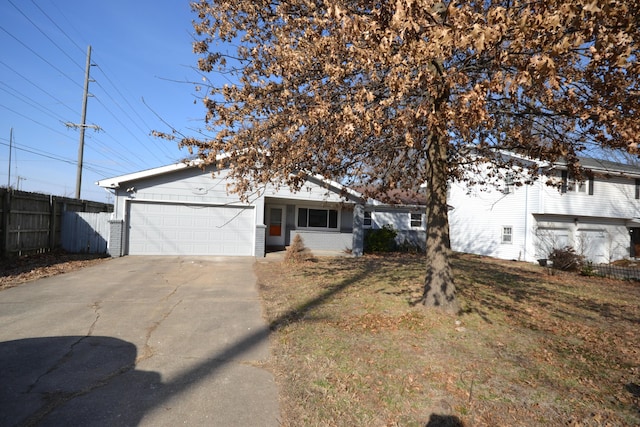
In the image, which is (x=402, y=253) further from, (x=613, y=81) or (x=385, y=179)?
(x=613, y=81)

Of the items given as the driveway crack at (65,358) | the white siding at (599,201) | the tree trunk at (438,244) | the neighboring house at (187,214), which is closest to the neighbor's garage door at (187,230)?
the neighboring house at (187,214)

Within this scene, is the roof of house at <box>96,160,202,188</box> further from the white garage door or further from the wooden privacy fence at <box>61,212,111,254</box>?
→ the white garage door

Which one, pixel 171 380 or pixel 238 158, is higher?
pixel 238 158

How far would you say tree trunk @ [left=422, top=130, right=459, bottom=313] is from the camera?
21.6 feet

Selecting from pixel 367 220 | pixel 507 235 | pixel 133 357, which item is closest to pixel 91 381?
pixel 133 357

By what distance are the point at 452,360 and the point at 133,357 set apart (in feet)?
13.1

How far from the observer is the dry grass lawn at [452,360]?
3.43 meters

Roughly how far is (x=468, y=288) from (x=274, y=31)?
24.7ft

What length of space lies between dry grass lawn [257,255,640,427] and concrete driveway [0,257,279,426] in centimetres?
44

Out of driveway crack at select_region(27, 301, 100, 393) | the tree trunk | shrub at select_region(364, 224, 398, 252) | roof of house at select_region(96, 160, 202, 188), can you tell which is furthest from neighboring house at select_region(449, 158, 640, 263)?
driveway crack at select_region(27, 301, 100, 393)

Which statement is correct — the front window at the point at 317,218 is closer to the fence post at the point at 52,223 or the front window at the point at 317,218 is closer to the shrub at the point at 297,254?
the shrub at the point at 297,254

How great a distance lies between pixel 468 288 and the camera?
368 inches

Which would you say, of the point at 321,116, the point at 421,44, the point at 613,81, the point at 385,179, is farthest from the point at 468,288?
the point at 421,44

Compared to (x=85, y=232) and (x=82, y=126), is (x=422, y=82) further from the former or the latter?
(x=82, y=126)
